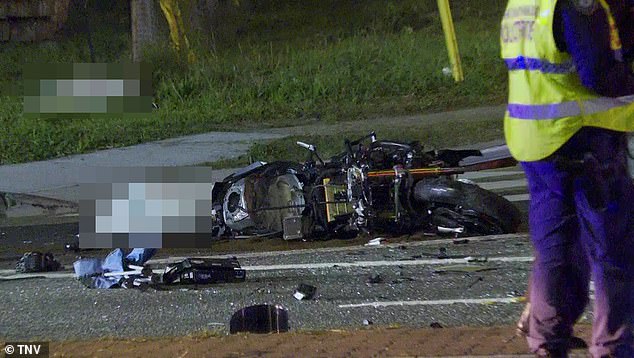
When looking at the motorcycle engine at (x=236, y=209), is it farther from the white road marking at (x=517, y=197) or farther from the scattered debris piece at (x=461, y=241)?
the white road marking at (x=517, y=197)

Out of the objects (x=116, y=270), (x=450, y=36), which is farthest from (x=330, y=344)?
(x=450, y=36)

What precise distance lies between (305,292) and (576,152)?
10.7 feet

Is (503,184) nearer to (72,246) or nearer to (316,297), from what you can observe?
(72,246)

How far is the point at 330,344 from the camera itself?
4.91m

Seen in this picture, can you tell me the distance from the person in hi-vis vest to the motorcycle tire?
4.54 meters

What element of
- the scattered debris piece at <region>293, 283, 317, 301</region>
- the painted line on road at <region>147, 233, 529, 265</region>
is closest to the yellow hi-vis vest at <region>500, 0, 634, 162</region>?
the scattered debris piece at <region>293, 283, 317, 301</region>

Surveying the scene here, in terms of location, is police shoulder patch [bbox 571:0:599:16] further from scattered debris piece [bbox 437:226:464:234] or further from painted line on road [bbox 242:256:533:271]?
scattered debris piece [bbox 437:226:464:234]

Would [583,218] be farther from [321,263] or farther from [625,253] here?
[321,263]

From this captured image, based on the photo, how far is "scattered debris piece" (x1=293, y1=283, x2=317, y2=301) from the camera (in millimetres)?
6645

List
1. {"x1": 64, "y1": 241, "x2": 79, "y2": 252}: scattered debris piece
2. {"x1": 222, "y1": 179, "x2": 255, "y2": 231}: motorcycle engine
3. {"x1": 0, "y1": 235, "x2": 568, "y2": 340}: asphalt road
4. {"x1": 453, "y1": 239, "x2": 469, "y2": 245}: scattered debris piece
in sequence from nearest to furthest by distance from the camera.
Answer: {"x1": 0, "y1": 235, "x2": 568, "y2": 340}: asphalt road → {"x1": 453, "y1": 239, "x2": 469, "y2": 245}: scattered debris piece → {"x1": 222, "y1": 179, "x2": 255, "y2": 231}: motorcycle engine → {"x1": 64, "y1": 241, "x2": 79, "y2": 252}: scattered debris piece

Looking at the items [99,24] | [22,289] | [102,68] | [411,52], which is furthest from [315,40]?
[22,289]

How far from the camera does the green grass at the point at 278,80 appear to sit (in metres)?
15.5

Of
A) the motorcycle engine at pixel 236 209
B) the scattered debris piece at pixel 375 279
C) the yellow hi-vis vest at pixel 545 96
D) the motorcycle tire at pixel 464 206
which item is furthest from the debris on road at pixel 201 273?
the yellow hi-vis vest at pixel 545 96

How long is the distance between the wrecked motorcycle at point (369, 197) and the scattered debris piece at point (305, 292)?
74.1 inches
